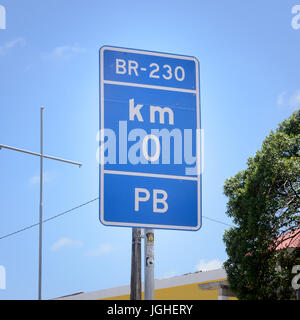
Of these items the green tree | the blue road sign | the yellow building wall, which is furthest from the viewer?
the yellow building wall

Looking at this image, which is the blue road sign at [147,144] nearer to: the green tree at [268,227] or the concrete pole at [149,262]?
the concrete pole at [149,262]

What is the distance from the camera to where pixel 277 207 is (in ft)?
59.0

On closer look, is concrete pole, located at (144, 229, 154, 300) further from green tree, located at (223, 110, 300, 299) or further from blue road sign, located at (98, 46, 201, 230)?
green tree, located at (223, 110, 300, 299)

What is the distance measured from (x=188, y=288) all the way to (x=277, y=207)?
588 centimetres

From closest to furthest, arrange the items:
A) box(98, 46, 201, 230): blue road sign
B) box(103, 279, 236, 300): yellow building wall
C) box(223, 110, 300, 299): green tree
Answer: box(98, 46, 201, 230): blue road sign, box(223, 110, 300, 299): green tree, box(103, 279, 236, 300): yellow building wall

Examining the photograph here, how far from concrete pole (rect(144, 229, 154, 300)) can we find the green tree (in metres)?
13.4

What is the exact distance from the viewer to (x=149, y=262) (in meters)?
4.86

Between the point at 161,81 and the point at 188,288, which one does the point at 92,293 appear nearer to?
the point at 188,288

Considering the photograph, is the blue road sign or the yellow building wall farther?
the yellow building wall

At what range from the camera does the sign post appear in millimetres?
4715

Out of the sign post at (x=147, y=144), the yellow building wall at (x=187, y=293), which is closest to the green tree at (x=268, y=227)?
the yellow building wall at (x=187, y=293)

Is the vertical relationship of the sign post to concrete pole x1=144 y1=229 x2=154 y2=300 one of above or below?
above

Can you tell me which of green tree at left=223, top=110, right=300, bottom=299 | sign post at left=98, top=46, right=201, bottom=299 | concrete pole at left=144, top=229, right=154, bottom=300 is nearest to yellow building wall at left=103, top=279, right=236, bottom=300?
green tree at left=223, top=110, right=300, bottom=299
